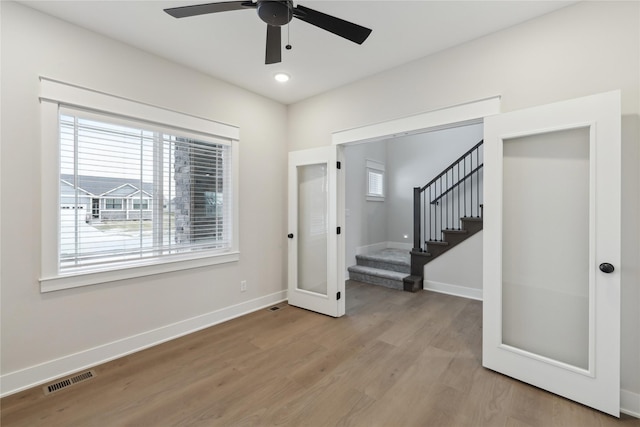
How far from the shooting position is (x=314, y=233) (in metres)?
3.81

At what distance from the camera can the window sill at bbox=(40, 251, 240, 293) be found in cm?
225

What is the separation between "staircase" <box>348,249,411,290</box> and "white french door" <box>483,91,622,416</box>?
2427mm

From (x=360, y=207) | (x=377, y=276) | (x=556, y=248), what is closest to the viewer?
(x=556, y=248)

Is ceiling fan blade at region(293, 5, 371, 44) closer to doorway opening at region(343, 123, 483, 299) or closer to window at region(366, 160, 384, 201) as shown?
doorway opening at region(343, 123, 483, 299)

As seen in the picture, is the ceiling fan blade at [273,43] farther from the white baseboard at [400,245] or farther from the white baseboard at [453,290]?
the white baseboard at [400,245]

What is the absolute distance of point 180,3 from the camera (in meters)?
2.14

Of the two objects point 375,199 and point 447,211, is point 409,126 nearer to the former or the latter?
point 447,211

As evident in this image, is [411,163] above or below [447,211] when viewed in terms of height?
above

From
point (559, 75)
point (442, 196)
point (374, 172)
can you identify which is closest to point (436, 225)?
point (442, 196)

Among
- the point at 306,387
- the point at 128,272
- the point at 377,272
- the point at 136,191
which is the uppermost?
the point at 136,191

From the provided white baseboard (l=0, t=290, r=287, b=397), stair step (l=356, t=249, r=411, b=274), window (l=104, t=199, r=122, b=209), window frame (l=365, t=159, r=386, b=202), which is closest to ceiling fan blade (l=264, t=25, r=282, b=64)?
window (l=104, t=199, r=122, b=209)

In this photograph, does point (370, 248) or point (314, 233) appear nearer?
point (314, 233)

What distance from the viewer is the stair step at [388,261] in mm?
5011

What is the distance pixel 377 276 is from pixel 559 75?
11.9ft
